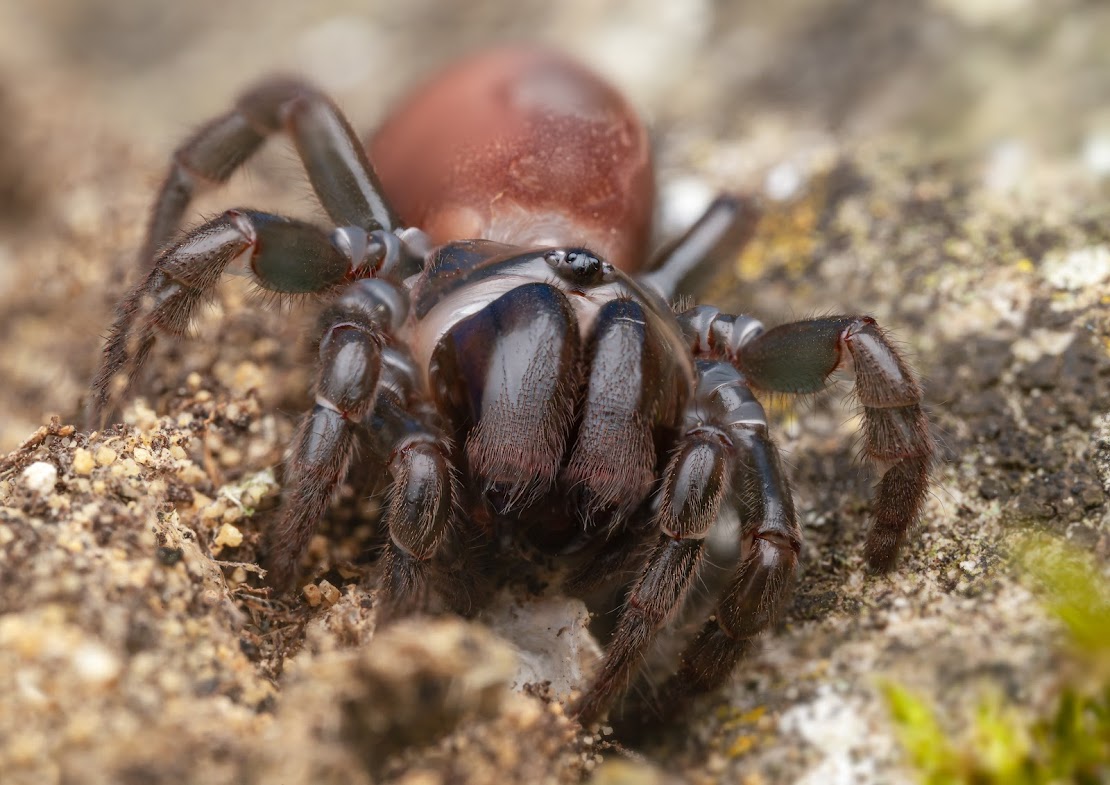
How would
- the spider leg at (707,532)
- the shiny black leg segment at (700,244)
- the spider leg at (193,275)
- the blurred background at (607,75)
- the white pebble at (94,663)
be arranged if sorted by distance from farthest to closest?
the blurred background at (607,75) → the shiny black leg segment at (700,244) → the spider leg at (193,275) → the spider leg at (707,532) → the white pebble at (94,663)

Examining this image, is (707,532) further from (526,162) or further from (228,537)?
(526,162)

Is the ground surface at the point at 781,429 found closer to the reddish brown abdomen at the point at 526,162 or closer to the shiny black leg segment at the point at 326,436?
the shiny black leg segment at the point at 326,436

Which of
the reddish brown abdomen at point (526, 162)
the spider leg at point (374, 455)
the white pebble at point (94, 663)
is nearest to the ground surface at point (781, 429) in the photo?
the white pebble at point (94, 663)

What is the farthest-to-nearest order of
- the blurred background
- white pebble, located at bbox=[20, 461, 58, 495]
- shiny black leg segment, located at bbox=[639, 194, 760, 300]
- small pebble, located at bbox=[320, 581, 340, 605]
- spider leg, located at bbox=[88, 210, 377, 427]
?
the blurred background
shiny black leg segment, located at bbox=[639, 194, 760, 300]
spider leg, located at bbox=[88, 210, 377, 427]
small pebble, located at bbox=[320, 581, 340, 605]
white pebble, located at bbox=[20, 461, 58, 495]

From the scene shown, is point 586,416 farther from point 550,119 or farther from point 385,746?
point 550,119

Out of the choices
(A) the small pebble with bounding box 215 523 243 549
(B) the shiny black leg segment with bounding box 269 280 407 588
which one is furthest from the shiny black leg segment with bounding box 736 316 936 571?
(A) the small pebble with bounding box 215 523 243 549

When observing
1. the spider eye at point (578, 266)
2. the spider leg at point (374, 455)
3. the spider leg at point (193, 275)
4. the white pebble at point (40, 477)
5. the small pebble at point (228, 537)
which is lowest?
the small pebble at point (228, 537)

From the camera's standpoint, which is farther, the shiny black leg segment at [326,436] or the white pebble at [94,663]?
the shiny black leg segment at [326,436]

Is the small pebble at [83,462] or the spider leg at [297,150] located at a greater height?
the spider leg at [297,150]

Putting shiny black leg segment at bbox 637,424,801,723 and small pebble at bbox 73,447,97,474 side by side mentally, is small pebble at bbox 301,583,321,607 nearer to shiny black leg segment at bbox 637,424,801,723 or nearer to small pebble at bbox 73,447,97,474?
small pebble at bbox 73,447,97,474
